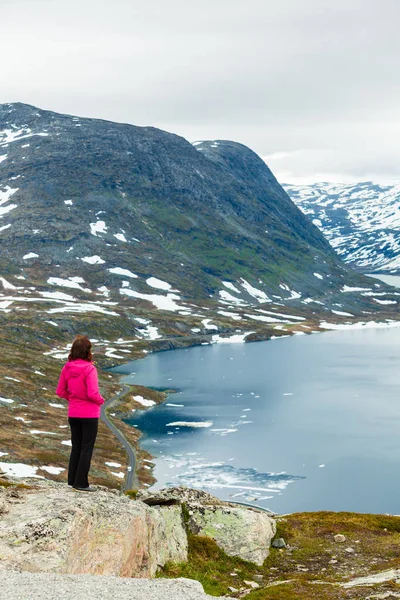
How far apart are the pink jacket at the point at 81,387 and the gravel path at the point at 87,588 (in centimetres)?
586

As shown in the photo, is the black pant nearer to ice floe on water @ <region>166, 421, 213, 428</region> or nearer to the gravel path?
the gravel path

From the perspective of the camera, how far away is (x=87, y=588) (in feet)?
44.1

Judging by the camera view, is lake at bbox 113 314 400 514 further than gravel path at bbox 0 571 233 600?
Yes

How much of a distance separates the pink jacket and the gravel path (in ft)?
19.2

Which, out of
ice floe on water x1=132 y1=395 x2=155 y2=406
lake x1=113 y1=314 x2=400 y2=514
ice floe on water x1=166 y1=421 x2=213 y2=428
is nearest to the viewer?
lake x1=113 y1=314 x2=400 y2=514

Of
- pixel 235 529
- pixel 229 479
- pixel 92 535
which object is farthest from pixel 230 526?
pixel 229 479

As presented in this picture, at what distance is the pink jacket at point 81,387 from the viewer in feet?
63.3

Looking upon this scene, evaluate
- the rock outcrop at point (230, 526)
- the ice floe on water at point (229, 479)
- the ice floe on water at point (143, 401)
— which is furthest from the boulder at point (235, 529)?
the ice floe on water at point (143, 401)

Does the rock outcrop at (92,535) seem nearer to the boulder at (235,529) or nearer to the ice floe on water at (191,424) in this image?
the boulder at (235,529)

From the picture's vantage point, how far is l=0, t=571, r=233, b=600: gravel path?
41.5ft

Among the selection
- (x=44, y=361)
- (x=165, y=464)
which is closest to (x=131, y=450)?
(x=165, y=464)

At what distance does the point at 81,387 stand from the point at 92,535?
448 cm

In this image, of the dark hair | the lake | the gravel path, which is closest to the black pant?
the dark hair

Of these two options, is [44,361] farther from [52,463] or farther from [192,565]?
[192,565]
